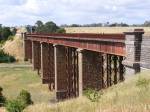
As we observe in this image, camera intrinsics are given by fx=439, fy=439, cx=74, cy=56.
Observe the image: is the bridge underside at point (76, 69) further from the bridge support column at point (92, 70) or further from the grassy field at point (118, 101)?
the grassy field at point (118, 101)

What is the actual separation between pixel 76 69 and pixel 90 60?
1042cm

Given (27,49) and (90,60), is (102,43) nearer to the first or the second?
(90,60)

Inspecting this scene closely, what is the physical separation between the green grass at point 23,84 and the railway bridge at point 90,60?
69.5 inches

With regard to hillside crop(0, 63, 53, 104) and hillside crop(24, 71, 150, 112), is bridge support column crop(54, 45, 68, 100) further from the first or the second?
hillside crop(24, 71, 150, 112)

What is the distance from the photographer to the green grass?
56725 millimetres

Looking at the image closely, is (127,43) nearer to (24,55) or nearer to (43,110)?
(43,110)

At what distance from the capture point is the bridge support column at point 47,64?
223ft

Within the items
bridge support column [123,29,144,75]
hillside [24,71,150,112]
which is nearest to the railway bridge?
bridge support column [123,29,144,75]

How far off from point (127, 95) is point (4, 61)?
94.2 m

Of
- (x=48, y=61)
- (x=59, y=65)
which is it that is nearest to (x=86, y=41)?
(x=59, y=65)

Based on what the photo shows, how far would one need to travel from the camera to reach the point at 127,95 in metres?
17.5

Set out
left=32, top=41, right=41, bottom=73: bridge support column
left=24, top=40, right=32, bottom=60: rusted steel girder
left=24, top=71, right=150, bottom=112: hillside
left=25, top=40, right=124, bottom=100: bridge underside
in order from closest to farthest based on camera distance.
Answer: left=24, top=71, right=150, bottom=112: hillside → left=25, top=40, right=124, bottom=100: bridge underside → left=32, top=41, right=41, bottom=73: bridge support column → left=24, top=40, right=32, bottom=60: rusted steel girder

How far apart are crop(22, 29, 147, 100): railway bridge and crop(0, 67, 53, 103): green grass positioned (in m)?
1.76

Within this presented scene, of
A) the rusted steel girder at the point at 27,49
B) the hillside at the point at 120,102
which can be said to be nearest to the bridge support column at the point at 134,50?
the hillside at the point at 120,102
